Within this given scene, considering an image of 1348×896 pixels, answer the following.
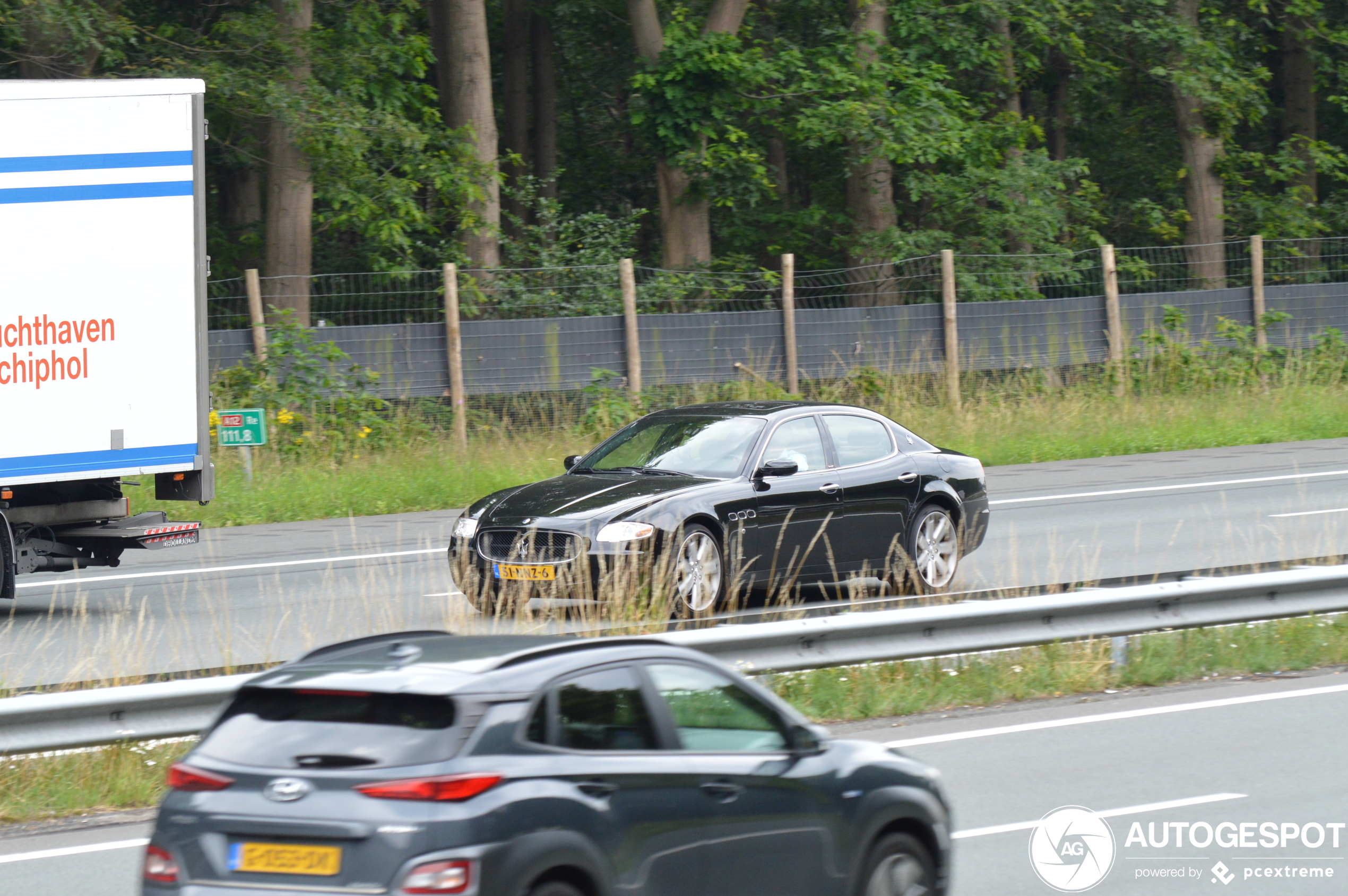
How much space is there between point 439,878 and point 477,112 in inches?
972

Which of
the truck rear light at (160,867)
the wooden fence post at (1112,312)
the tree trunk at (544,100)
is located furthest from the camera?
the tree trunk at (544,100)

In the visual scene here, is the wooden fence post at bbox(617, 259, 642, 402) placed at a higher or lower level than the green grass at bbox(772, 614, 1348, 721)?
higher

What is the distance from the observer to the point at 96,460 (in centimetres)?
1235

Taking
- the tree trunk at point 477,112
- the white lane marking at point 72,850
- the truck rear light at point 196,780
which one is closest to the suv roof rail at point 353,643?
the truck rear light at point 196,780

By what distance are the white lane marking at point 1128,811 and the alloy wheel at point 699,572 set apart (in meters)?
4.45

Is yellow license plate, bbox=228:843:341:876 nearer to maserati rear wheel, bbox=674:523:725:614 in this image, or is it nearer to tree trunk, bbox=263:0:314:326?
maserati rear wheel, bbox=674:523:725:614

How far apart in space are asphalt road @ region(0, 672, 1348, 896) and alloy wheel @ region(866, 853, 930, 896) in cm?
68

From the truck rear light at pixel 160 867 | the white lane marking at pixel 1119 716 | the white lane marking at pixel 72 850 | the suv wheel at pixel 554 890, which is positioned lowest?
the white lane marking at pixel 1119 716

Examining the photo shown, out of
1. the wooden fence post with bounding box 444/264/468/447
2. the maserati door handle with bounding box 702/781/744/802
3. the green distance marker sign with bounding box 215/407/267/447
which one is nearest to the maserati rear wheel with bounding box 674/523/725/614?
the maserati door handle with bounding box 702/781/744/802

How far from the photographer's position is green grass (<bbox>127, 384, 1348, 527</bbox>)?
18.5 meters

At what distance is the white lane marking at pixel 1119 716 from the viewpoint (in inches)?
343

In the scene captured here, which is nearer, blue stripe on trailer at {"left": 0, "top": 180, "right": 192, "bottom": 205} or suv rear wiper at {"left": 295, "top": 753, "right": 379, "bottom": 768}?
suv rear wiper at {"left": 295, "top": 753, "right": 379, "bottom": 768}

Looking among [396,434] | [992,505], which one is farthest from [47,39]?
[992,505]

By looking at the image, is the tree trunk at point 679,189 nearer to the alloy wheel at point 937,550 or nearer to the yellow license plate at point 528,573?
the alloy wheel at point 937,550
